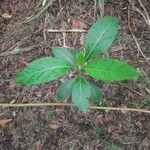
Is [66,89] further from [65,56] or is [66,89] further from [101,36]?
[101,36]

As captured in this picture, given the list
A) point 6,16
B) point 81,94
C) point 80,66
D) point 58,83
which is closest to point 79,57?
point 80,66

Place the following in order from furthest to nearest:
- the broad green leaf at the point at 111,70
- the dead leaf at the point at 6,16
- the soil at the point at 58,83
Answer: the dead leaf at the point at 6,16 → the soil at the point at 58,83 → the broad green leaf at the point at 111,70

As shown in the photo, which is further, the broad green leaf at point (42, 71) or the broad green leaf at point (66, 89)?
the broad green leaf at point (66, 89)

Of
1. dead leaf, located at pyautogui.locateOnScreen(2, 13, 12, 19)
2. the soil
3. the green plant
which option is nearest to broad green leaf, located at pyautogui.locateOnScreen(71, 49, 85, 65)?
the green plant

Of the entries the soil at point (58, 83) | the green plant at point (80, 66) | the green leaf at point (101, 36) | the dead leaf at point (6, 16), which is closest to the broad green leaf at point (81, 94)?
the green plant at point (80, 66)

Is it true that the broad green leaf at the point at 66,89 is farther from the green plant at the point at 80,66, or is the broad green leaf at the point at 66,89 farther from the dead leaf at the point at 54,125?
the dead leaf at the point at 54,125

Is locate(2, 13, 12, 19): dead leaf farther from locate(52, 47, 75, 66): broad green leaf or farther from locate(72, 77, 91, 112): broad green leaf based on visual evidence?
locate(72, 77, 91, 112): broad green leaf

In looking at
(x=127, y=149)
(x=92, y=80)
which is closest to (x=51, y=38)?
(x=92, y=80)
